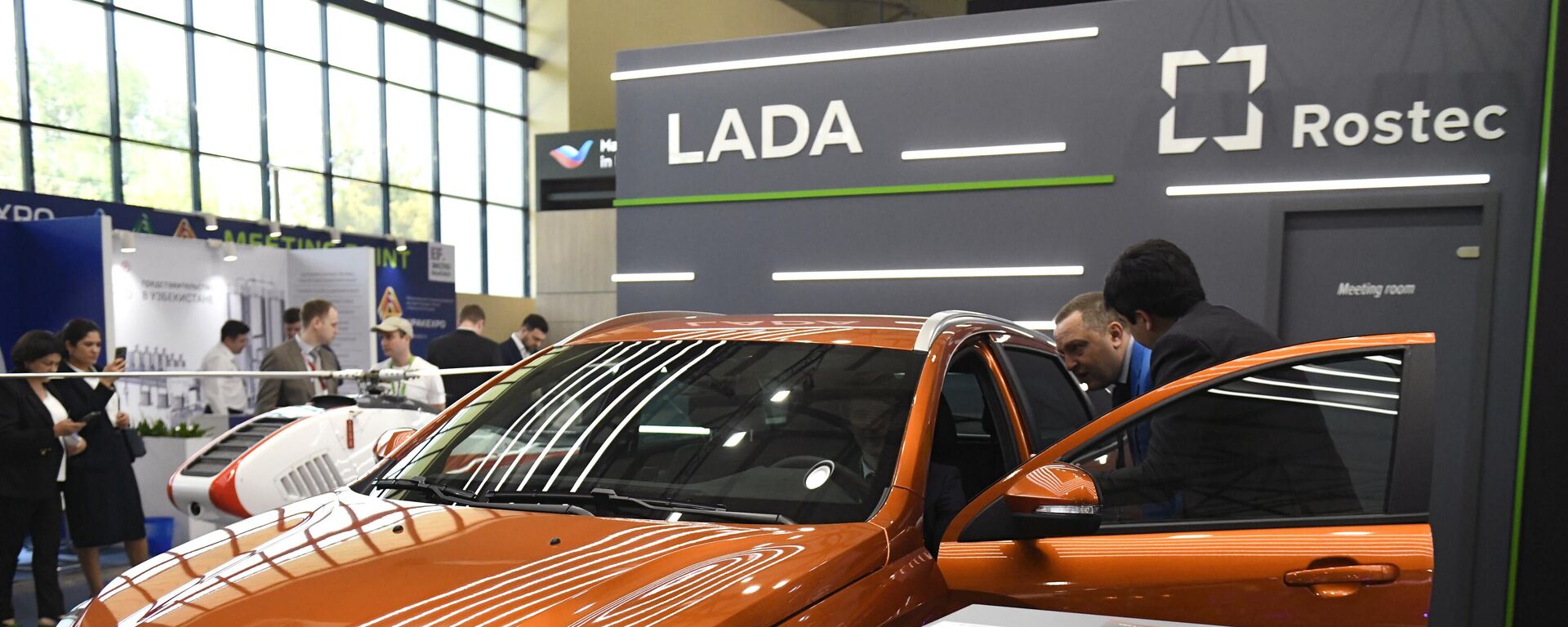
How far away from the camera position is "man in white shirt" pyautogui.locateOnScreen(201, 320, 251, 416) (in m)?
8.44

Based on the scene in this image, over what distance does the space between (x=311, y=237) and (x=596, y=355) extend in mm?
12392

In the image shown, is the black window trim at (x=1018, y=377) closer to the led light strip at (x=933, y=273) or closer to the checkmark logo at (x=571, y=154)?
the led light strip at (x=933, y=273)

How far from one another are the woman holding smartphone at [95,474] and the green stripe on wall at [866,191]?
10.0ft

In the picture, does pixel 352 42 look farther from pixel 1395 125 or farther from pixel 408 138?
pixel 1395 125

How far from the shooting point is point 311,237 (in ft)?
45.3

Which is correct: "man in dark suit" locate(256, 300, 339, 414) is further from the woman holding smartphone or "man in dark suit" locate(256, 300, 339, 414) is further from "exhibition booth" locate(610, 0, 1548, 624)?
"exhibition booth" locate(610, 0, 1548, 624)

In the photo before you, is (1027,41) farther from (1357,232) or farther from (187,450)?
(187,450)

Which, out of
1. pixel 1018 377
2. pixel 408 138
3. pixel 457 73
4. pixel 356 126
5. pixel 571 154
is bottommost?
pixel 1018 377

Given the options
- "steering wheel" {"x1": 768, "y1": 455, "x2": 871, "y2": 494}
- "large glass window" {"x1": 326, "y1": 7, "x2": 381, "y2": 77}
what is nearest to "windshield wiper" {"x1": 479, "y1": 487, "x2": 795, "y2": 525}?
"steering wheel" {"x1": 768, "y1": 455, "x2": 871, "y2": 494}

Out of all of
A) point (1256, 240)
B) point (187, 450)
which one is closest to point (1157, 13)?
point (1256, 240)

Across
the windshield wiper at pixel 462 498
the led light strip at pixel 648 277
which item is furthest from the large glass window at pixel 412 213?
the windshield wiper at pixel 462 498

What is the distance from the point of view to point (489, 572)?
72.0 inches

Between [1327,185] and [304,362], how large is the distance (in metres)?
6.86

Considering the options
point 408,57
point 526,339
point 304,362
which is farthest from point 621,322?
point 408,57
